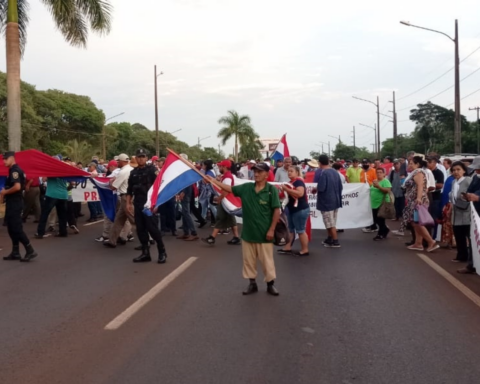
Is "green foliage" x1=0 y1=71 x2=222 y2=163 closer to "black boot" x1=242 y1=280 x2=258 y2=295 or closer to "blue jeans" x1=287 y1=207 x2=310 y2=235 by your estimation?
"blue jeans" x1=287 y1=207 x2=310 y2=235

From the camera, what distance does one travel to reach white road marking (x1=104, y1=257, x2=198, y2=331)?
571 centimetres

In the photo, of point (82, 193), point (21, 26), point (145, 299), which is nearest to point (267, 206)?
point (145, 299)

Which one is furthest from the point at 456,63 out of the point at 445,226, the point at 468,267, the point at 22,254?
the point at 22,254

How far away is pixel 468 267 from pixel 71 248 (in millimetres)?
7094

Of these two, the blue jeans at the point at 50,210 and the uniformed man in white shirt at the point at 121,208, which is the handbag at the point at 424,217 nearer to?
the uniformed man in white shirt at the point at 121,208

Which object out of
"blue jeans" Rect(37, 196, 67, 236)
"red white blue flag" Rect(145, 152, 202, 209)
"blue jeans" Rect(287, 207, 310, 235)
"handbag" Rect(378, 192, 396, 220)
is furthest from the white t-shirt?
"handbag" Rect(378, 192, 396, 220)

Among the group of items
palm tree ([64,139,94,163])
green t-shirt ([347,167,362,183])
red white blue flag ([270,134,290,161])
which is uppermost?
palm tree ([64,139,94,163])

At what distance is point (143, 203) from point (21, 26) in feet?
46.6

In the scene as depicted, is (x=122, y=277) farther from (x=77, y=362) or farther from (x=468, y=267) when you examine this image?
(x=468, y=267)

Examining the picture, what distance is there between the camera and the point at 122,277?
26.3 ft

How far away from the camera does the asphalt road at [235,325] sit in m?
4.43

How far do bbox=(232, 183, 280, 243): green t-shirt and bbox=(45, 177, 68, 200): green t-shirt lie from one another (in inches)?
249

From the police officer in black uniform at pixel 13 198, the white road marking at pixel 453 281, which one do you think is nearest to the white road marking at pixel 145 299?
the police officer in black uniform at pixel 13 198

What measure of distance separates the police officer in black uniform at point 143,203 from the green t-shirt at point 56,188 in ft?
10.9
